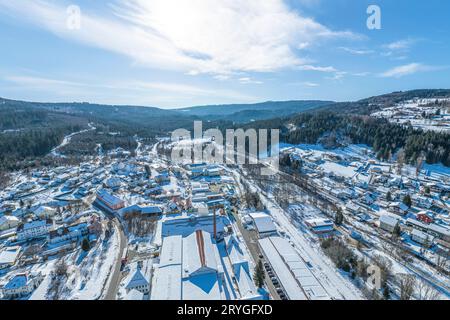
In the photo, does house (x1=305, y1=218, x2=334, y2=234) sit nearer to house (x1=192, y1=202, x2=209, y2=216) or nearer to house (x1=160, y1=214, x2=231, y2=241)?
house (x1=160, y1=214, x2=231, y2=241)

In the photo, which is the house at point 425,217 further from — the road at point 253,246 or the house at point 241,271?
the house at point 241,271

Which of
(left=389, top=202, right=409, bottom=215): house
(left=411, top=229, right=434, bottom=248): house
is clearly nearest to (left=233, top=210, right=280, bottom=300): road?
(left=411, top=229, right=434, bottom=248): house

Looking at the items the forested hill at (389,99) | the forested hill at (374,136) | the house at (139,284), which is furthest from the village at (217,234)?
the forested hill at (389,99)

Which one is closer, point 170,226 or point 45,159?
point 170,226

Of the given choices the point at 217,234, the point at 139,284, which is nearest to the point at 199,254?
the point at 217,234
